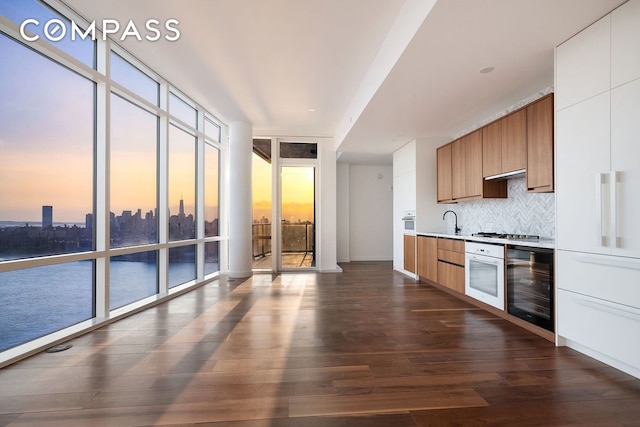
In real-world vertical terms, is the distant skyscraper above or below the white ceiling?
below

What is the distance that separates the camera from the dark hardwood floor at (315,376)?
64.2 inches

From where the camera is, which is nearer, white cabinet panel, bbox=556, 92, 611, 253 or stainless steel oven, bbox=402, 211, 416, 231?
white cabinet panel, bbox=556, 92, 611, 253

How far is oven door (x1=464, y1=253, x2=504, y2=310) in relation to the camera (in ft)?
10.9

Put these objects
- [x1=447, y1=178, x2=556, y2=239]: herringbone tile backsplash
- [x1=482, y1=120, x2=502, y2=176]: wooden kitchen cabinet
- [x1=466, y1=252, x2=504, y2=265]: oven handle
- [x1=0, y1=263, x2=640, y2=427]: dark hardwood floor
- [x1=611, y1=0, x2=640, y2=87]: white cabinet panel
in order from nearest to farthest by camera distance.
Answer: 1. [x1=0, y1=263, x2=640, y2=427]: dark hardwood floor
2. [x1=611, y1=0, x2=640, y2=87]: white cabinet panel
3. [x1=466, y1=252, x2=504, y2=265]: oven handle
4. [x1=447, y1=178, x2=556, y2=239]: herringbone tile backsplash
5. [x1=482, y1=120, x2=502, y2=176]: wooden kitchen cabinet

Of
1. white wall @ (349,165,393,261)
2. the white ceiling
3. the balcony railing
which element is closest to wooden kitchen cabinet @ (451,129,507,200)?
the white ceiling

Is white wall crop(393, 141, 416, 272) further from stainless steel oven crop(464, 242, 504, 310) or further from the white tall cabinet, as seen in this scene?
the white tall cabinet

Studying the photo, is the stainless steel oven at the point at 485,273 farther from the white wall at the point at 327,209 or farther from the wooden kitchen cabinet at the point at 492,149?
the white wall at the point at 327,209

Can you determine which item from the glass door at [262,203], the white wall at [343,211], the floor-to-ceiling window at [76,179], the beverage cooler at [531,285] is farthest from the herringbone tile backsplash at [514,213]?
the floor-to-ceiling window at [76,179]

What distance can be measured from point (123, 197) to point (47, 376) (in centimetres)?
215

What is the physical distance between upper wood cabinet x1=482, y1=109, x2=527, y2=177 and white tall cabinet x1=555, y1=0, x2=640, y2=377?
67cm

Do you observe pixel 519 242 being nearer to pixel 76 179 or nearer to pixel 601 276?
pixel 601 276

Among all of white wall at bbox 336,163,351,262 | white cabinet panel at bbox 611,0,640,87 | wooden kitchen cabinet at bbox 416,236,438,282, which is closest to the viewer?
white cabinet panel at bbox 611,0,640,87

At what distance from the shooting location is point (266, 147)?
6.70m

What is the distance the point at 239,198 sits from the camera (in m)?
5.65
